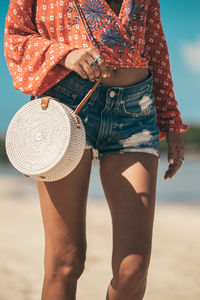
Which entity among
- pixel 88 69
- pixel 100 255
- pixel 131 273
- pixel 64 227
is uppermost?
pixel 88 69

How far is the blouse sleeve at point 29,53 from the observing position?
182cm

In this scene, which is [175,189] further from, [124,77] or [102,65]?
[102,65]

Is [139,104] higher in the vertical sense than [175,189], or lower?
higher

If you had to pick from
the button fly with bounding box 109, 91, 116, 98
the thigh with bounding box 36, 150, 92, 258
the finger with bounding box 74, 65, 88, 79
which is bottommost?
the thigh with bounding box 36, 150, 92, 258

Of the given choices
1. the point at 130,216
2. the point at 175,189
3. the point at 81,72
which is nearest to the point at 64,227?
the point at 130,216

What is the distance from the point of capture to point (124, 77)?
78.0 inches

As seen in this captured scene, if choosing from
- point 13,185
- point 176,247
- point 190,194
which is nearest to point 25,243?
point 176,247

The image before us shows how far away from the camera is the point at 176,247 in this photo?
457 cm

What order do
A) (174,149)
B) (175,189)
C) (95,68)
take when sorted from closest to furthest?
(95,68) < (174,149) < (175,189)

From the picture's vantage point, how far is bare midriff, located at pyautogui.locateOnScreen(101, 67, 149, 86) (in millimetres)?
1954

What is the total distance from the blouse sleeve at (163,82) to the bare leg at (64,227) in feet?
1.81

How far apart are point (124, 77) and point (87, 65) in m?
0.30

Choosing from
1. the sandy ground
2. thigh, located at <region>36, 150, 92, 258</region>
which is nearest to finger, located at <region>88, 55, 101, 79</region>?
thigh, located at <region>36, 150, 92, 258</region>

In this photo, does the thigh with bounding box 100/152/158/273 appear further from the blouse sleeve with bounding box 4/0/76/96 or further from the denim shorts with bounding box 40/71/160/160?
the blouse sleeve with bounding box 4/0/76/96
